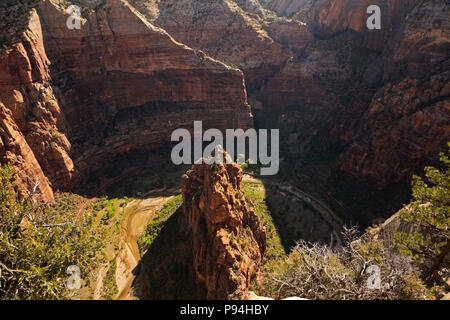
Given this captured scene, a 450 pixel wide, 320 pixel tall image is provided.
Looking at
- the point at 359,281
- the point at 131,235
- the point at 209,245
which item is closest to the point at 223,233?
the point at 209,245

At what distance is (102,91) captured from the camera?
44938 millimetres

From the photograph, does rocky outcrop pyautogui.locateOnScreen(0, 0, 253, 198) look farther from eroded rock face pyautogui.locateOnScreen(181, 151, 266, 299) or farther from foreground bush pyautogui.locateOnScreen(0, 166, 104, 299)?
eroded rock face pyautogui.locateOnScreen(181, 151, 266, 299)

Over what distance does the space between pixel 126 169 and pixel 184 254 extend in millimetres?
24786

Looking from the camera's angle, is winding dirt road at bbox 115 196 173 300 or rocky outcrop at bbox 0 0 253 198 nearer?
winding dirt road at bbox 115 196 173 300

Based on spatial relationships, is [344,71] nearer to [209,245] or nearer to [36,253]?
[209,245]

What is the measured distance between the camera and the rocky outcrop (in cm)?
3275

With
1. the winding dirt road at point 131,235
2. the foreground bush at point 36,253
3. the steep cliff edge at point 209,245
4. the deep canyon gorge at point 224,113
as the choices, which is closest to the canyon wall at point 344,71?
the deep canyon gorge at point 224,113

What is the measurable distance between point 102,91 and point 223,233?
3835cm

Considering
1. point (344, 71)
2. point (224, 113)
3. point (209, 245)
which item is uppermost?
point (344, 71)

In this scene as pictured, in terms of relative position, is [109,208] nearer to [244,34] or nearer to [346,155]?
[346,155]

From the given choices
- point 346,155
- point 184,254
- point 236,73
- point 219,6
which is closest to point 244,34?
point 219,6

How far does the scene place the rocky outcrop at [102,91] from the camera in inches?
1289

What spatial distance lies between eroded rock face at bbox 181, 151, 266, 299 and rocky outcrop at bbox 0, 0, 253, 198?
73.1 ft

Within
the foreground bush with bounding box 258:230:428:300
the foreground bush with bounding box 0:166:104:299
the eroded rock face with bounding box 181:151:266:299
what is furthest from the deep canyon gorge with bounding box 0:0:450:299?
the foreground bush with bounding box 0:166:104:299
